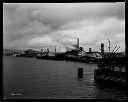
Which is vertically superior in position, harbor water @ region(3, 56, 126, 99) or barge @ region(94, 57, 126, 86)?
barge @ region(94, 57, 126, 86)

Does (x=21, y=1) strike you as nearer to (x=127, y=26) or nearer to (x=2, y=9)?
(x=2, y=9)

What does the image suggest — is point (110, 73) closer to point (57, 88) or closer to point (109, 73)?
point (109, 73)

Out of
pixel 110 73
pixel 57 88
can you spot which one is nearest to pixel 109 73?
pixel 110 73

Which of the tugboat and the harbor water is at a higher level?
the tugboat

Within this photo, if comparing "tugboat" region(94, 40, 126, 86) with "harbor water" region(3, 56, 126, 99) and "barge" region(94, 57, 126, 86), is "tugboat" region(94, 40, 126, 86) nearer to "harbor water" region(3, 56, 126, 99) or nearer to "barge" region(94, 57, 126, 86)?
"barge" region(94, 57, 126, 86)

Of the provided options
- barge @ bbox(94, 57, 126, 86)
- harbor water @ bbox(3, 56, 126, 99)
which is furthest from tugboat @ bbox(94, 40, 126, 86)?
harbor water @ bbox(3, 56, 126, 99)

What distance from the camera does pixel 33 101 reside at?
73.0 inches

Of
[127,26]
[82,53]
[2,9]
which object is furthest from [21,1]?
[82,53]

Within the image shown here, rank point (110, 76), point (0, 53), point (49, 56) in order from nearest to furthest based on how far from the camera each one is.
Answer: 1. point (0, 53)
2. point (110, 76)
3. point (49, 56)

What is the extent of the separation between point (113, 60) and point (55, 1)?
1396 cm

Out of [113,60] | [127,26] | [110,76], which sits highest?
[127,26]

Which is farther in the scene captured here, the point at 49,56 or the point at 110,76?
the point at 49,56

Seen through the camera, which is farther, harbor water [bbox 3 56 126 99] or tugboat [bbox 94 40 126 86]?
tugboat [bbox 94 40 126 86]

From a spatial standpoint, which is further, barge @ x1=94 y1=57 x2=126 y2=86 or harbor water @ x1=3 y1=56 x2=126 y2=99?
barge @ x1=94 y1=57 x2=126 y2=86
